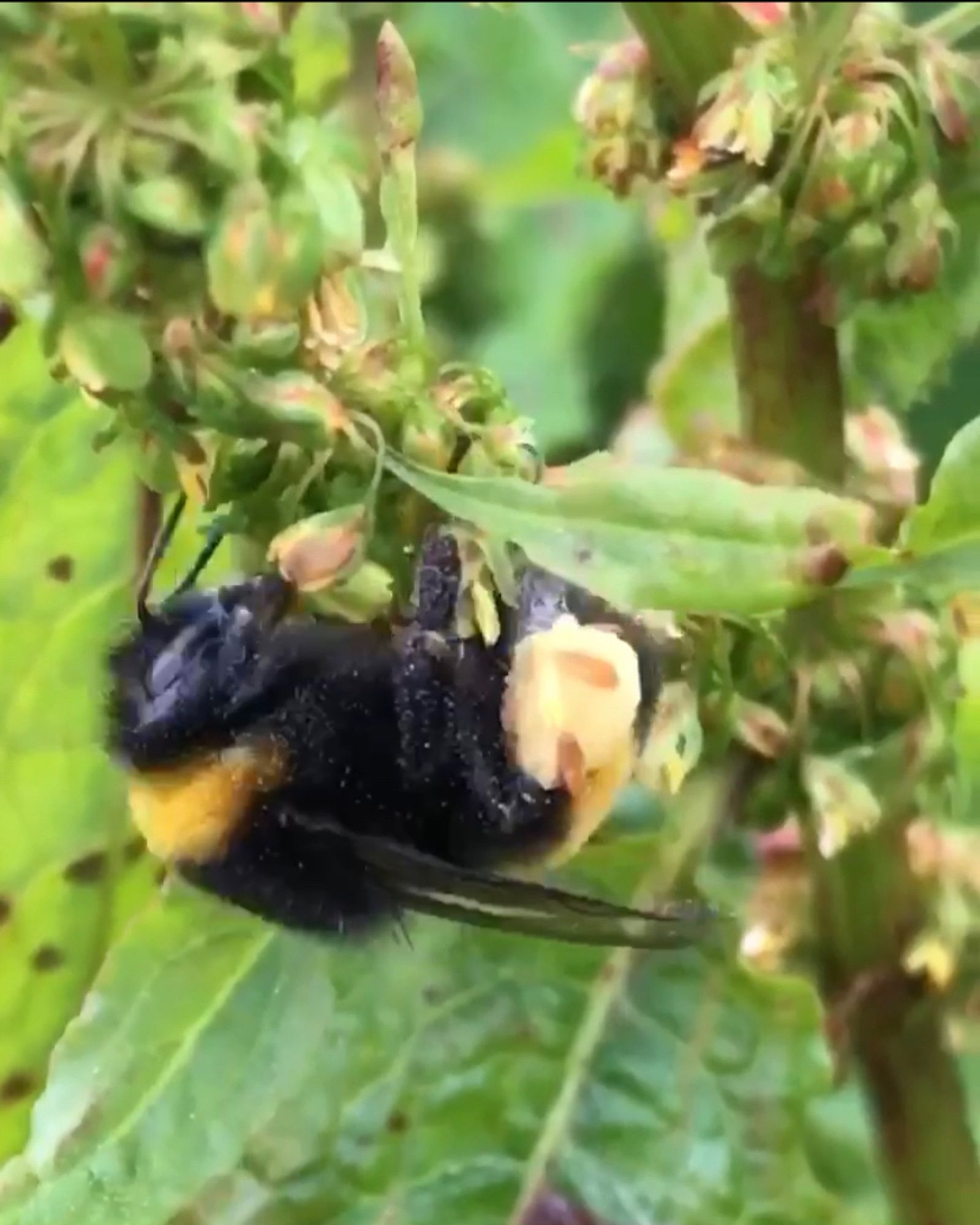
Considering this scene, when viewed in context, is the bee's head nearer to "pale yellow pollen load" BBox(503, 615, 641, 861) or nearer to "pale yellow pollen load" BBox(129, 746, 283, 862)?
"pale yellow pollen load" BBox(129, 746, 283, 862)

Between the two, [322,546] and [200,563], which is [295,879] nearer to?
[200,563]

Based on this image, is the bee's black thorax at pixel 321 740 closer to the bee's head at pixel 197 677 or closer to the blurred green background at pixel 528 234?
the bee's head at pixel 197 677

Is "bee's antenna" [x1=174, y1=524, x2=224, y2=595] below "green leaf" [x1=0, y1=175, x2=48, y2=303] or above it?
below

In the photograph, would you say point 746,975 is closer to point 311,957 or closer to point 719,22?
point 311,957

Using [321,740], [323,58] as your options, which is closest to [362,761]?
[321,740]

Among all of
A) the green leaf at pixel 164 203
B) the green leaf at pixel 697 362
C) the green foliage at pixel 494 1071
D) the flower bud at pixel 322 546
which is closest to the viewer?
the green leaf at pixel 164 203

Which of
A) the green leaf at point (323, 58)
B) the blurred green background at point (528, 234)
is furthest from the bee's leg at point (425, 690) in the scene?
the blurred green background at point (528, 234)

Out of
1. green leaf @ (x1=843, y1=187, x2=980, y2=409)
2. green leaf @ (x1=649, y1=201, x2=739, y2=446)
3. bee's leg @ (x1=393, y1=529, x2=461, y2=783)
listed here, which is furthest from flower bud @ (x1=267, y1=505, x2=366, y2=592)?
green leaf @ (x1=649, y1=201, x2=739, y2=446)
